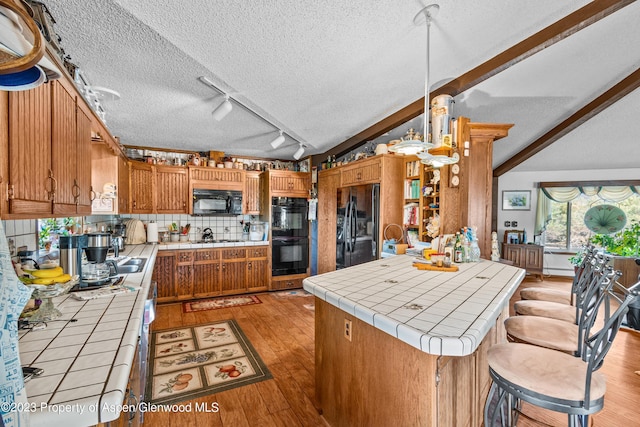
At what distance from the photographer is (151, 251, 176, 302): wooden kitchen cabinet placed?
410 cm

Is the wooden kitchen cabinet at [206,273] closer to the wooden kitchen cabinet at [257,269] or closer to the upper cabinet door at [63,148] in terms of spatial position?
the wooden kitchen cabinet at [257,269]

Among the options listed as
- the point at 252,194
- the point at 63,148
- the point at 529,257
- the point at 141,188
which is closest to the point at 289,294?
the point at 252,194

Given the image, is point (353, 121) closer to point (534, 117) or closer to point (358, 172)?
point (358, 172)

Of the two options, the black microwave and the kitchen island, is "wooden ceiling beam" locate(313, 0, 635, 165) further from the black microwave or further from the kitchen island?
the black microwave

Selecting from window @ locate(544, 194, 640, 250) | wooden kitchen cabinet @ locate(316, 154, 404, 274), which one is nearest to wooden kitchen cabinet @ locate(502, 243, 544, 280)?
window @ locate(544, 194, 640, 250)

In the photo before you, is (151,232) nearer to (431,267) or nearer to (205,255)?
(205,255)

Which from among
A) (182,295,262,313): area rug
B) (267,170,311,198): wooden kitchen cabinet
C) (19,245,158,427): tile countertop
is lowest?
(182,295,262,313): area rug

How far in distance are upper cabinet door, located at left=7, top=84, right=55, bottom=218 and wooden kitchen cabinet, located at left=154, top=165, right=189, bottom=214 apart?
3.31m

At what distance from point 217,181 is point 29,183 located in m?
3.70

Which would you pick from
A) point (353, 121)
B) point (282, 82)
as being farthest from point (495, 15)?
point (353, 121)

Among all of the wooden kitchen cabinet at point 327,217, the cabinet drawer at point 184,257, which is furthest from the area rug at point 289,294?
the cabinet drawer at point 184,257

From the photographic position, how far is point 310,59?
2.05 metres

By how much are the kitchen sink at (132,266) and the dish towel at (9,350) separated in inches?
74.5

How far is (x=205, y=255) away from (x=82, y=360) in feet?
11.7
